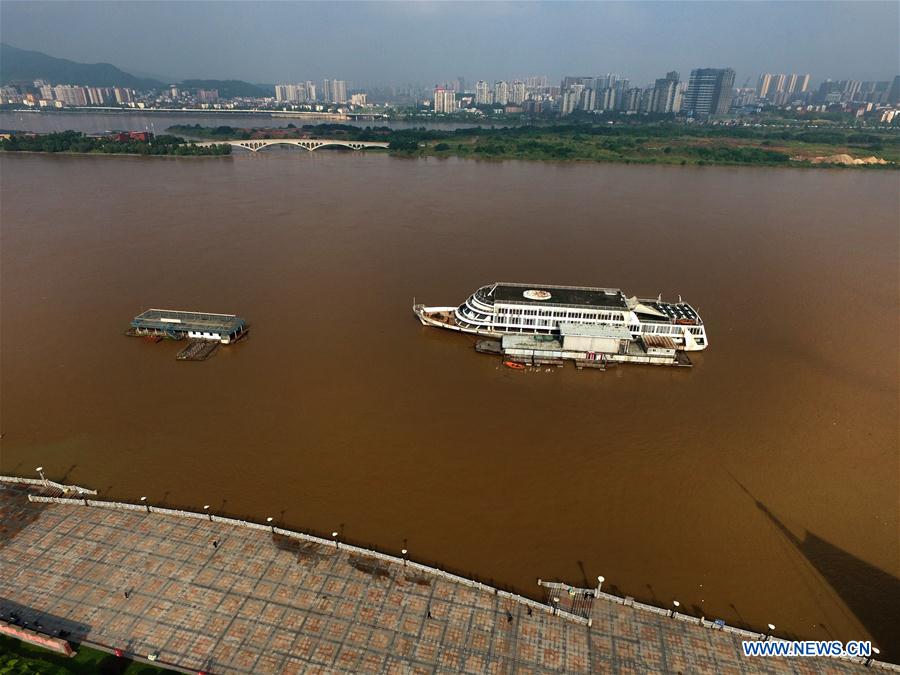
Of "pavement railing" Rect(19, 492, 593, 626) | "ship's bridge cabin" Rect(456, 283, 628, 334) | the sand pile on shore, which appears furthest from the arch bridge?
"pavement railing" Rect(19, 492, 593, 626)

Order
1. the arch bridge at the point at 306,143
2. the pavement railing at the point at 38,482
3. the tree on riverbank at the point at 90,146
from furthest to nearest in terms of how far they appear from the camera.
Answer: the arch bridge at the point at 306,143
the tree on riverbank at the point at 90,146
the pavement railing at the point at 38,482

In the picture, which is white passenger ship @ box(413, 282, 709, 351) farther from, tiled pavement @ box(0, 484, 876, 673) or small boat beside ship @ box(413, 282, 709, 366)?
→ tiled pavement @ box(0, 484, 876, 673)

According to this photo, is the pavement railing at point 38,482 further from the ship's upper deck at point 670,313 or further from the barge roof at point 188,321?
the ship's upper deck at point 670,313

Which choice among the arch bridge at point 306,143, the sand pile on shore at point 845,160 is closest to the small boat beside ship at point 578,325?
the sand pile on shore at point 845,160

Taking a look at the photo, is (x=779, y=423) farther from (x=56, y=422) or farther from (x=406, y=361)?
(x=56, y=422)

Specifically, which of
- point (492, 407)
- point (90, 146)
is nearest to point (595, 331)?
point (492, 407)
